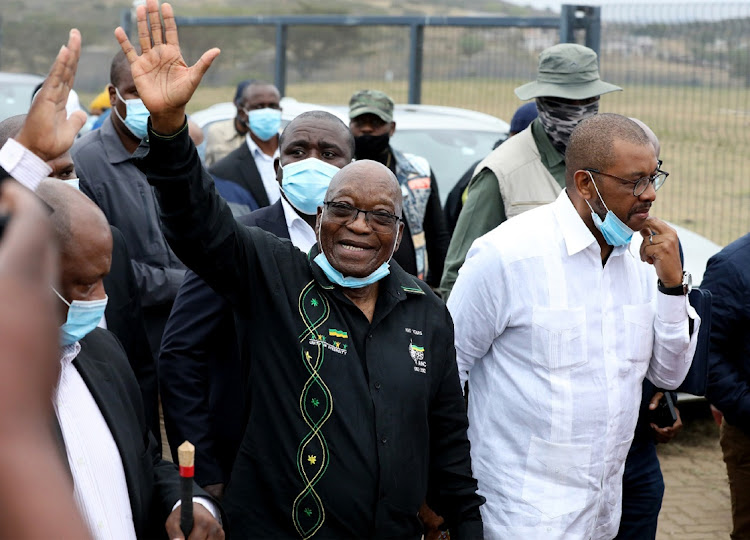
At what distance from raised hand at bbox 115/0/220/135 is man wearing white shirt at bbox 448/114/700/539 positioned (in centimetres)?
142

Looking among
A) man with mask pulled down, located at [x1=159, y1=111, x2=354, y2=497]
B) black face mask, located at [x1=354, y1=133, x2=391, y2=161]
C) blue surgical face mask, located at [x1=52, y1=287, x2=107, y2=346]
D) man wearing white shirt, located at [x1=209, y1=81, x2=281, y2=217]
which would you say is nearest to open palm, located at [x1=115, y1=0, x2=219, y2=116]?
blue surgical face mask, located at [x1=52, y1=287, x2=107, y2=346]

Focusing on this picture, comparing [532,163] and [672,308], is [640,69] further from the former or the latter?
[672,308]

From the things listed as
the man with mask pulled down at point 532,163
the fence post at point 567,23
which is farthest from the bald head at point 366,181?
the fence post at point 567,23

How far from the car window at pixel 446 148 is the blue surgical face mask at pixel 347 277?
5.25 metres

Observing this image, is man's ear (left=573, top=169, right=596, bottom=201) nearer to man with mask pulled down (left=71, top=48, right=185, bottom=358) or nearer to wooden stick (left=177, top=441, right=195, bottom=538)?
wooden stick (left=177, top=441, right=195, bottom=538)

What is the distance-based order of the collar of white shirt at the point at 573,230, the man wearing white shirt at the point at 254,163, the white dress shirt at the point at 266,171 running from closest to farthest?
the collar of white shirt at the point at 573,230 < the man wearing white shirt at the point at 254,163 < the white dress shirt at the point at 266,171

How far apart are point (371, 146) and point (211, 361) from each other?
10.5 ft

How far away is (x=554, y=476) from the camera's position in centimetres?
379

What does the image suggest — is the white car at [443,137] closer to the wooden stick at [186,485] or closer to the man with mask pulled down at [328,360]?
the man with mask pulled down at [328,360]

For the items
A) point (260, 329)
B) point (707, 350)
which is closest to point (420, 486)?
point (260, 329)

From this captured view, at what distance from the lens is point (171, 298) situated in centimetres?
518

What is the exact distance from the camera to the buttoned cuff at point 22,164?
8.75 ft

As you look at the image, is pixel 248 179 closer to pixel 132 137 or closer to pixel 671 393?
pixel 132 137

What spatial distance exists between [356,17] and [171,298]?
884 cm
